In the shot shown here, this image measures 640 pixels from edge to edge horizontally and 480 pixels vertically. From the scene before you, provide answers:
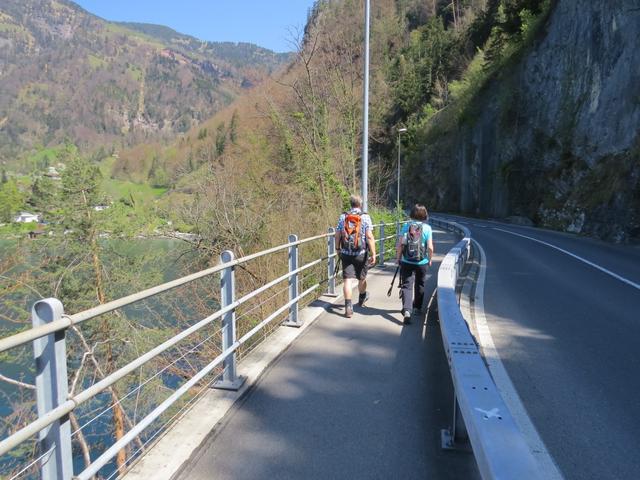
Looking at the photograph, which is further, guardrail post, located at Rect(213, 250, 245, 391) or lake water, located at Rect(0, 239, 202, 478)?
lake water, located at Rect(0, 239, 202, 478)

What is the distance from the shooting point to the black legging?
702cm

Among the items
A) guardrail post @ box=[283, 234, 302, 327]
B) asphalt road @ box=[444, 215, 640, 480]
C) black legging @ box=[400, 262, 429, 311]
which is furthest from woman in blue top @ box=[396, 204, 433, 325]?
guardrail post @ box=[283, 234, 302, 327]

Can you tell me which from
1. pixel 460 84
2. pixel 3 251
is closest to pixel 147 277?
pixel 3 251

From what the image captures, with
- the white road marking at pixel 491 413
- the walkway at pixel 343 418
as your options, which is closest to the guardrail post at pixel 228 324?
the walkway at pixel 343 418

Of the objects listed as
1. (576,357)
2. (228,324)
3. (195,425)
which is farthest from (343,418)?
(576,357)

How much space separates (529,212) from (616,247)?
17.3 meters

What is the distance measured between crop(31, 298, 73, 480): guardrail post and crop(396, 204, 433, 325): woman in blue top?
5.14 meters

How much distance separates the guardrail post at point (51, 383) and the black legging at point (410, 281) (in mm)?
5210

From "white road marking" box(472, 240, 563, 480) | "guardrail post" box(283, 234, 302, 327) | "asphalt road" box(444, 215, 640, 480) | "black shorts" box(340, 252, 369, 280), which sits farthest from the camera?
"black shorts" box(340, 252, 369, 280)

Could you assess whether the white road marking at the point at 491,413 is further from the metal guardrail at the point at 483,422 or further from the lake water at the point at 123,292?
the lake water at the point at 123,292

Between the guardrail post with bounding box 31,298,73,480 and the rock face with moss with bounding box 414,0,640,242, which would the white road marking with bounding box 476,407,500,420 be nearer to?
the guardrail post with bounding box 31,298,73,480

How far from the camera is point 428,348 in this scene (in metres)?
5.80

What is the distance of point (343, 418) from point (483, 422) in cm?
162

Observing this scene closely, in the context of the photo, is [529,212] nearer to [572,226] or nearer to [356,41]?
[572,226]
